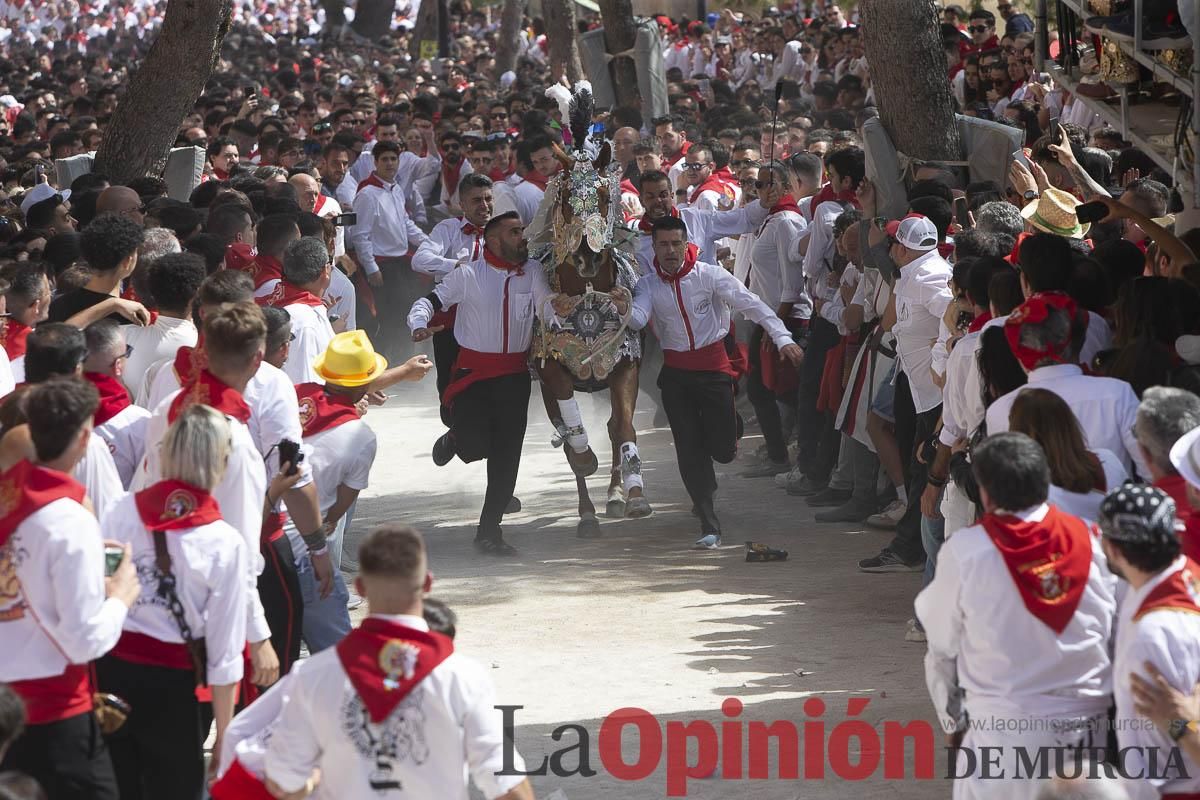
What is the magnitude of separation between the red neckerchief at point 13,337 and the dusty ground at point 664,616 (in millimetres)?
2435

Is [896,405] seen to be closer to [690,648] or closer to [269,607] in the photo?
[690,648]

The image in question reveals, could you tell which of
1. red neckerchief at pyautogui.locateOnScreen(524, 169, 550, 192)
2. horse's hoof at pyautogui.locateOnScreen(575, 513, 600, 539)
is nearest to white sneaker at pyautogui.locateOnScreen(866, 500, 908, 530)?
horse's hoof at pyautogui.locateOnScreen(575, 513, 600, 539)

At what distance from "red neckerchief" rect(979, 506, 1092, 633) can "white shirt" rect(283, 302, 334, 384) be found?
377 cm

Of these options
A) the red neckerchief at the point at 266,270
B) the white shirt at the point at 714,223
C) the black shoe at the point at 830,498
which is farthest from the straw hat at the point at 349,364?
the black shoe at the point at 830,498

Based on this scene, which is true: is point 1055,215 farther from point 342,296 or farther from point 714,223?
point 342,296

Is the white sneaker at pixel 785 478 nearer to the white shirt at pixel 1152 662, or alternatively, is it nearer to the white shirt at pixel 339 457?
the white shirt at pixel 339 457

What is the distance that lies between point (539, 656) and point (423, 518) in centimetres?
302

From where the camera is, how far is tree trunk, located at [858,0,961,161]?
10.3 meters

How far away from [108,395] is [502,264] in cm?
393

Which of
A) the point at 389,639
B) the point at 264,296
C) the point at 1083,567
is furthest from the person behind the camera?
the point at 264,296

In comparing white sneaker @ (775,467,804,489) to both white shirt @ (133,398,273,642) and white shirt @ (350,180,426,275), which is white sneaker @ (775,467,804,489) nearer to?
white shirt @ (350,180,426,275)

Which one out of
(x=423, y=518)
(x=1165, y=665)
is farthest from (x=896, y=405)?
(x=1165, y=665)

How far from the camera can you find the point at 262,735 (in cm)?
386

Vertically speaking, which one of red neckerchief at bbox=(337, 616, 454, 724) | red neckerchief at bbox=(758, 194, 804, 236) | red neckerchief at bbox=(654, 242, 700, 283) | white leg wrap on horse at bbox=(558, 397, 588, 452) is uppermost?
Answer: red neckerchief at bbox=(758, 194, 804, 236)
